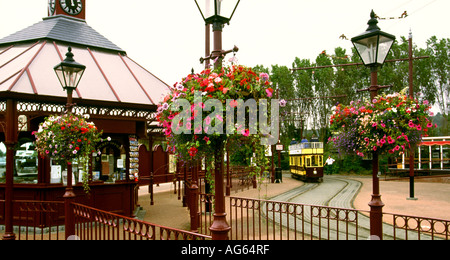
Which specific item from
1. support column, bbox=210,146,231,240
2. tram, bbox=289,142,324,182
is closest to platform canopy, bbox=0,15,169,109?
support column, bbox=210,146,231,240

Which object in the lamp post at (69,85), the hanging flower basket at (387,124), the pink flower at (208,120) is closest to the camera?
the pink flower at (208,120)

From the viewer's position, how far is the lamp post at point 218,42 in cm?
453

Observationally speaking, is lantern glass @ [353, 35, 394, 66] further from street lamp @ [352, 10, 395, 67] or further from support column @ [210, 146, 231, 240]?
support column @ [210, 146, 231, 240]

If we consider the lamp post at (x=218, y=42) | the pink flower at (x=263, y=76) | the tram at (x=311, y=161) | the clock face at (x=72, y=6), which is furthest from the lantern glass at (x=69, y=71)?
the tram at (x=311, y=161)

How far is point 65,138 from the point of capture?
7.77 metres

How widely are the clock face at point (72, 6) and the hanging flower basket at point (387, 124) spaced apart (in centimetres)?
1328

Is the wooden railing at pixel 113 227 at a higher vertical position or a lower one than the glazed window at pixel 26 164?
lower

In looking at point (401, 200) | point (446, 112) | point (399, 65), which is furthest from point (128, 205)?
point (446, 112)

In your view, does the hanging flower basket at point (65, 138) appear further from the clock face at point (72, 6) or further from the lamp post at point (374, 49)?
the clock face at point (72, 6)

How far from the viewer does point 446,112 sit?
128 ft

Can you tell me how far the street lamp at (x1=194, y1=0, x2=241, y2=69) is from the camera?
179 inches

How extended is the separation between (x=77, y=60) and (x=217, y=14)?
9869mm
